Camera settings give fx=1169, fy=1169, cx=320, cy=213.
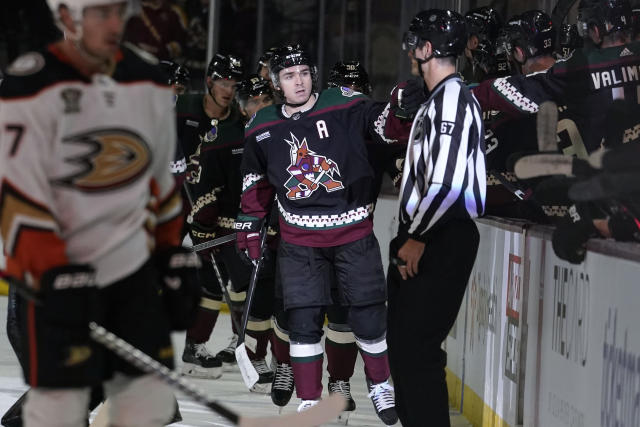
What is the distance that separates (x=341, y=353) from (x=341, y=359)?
0.02 meters

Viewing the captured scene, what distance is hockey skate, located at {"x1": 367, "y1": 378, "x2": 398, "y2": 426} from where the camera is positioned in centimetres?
398

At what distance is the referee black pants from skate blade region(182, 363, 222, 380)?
2.15m

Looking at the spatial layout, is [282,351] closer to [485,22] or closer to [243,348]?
[243,348]

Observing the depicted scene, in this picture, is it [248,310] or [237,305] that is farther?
[237,305]

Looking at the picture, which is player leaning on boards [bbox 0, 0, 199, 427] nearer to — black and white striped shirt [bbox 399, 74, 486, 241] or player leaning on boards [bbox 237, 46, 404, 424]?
black and white striped shirt [bbox 399, 74, 486, 241]

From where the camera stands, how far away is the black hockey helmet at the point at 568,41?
4.28 meters

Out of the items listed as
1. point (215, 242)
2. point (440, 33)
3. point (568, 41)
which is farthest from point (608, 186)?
point (215, 242)

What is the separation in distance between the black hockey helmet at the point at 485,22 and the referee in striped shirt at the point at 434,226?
57.5 inches

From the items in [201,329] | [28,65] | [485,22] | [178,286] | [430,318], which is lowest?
[201,329]

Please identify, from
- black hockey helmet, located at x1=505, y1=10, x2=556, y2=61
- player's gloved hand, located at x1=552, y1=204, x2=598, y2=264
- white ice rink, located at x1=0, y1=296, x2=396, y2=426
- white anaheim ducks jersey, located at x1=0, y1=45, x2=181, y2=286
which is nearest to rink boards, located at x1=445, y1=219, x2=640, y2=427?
player's gloved hand, located at x1=552, y1=204, x2=598, y2=264

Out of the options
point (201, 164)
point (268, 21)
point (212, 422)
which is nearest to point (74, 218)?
point (212, 422)

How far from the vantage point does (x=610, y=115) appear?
3357 mm

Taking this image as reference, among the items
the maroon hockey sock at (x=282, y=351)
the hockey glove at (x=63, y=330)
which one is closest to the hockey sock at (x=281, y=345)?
the maroon hockey sock at (x=282, y=351)

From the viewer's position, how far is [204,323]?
5.43 metres
